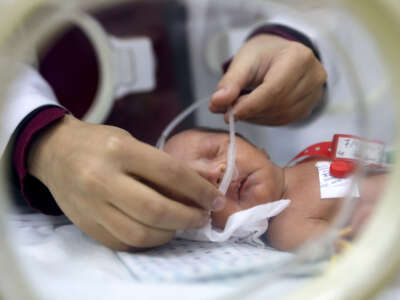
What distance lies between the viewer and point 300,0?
0.47m

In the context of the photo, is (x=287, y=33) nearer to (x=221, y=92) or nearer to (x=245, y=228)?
(x=221, y=92)

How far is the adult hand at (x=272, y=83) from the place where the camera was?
26.2 inches

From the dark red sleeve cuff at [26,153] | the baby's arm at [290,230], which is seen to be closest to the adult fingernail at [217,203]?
the baby's arm at [290,230]

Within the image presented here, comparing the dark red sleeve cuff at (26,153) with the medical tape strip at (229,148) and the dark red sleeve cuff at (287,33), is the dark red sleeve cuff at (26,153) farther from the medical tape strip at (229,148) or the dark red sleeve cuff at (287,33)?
the dark red sleeve cuff at (287,33)

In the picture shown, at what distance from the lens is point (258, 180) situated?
68 cm

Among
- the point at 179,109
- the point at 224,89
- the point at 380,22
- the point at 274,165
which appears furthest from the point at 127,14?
the point at 380,22

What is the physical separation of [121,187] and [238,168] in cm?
28

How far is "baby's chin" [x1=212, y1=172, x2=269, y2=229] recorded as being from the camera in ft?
2.08

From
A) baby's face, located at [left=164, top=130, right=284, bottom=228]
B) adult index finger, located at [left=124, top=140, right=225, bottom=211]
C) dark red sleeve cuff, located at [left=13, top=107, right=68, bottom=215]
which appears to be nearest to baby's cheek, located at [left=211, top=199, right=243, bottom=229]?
baby's face, located at [left=164, top=130, right=284, bottom=228]

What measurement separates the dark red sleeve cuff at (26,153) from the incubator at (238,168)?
13mm

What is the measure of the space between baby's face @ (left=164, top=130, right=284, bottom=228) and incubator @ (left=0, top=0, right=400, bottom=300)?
0.02 metres

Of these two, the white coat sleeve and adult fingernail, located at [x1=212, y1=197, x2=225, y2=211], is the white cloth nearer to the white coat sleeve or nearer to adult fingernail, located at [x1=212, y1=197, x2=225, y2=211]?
A: adult fingernail, located at [x1=212, y1=197, x2=225, y2=211]

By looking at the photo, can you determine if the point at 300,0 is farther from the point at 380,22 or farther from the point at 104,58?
the point at 104,58

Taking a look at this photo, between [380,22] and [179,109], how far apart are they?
0.70 meters
